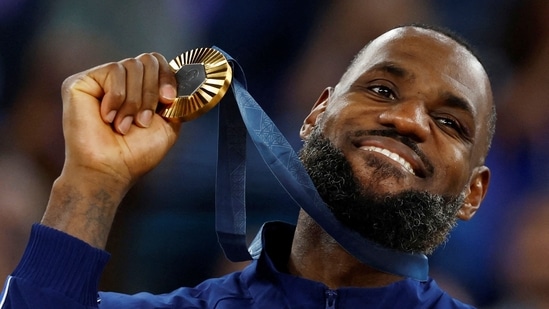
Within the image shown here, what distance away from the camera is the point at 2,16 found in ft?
9.16

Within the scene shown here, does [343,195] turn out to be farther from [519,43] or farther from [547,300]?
[519,43]

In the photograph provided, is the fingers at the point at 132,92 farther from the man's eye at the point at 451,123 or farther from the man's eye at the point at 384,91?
the man's eye at the point at 451,123

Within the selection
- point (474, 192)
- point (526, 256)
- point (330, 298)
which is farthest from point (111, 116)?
point (526, 256)

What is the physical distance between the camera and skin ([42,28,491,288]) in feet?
5.07

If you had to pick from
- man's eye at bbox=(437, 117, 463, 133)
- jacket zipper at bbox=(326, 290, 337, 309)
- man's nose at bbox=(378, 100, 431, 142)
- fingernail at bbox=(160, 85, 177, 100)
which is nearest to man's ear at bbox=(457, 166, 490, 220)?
man's eye at bbox=(437, 117, 463, 133)

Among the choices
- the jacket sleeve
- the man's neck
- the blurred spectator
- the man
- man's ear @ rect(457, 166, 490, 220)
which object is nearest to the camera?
the jacket sleeve

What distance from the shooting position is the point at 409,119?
1.81m

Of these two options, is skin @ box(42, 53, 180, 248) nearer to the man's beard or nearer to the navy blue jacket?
the navy blue jacket

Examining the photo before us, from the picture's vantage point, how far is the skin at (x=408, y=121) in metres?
1.81

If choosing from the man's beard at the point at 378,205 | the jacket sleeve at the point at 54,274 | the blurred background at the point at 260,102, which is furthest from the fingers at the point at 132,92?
the blurred background at the point at 260,102

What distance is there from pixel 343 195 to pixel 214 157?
1065 mm

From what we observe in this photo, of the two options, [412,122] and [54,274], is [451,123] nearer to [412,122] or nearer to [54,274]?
[412,122]

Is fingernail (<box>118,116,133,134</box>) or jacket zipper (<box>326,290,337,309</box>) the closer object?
fingernail (<box>118,116,133,134</box>)

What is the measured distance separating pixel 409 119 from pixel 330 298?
0.43m
